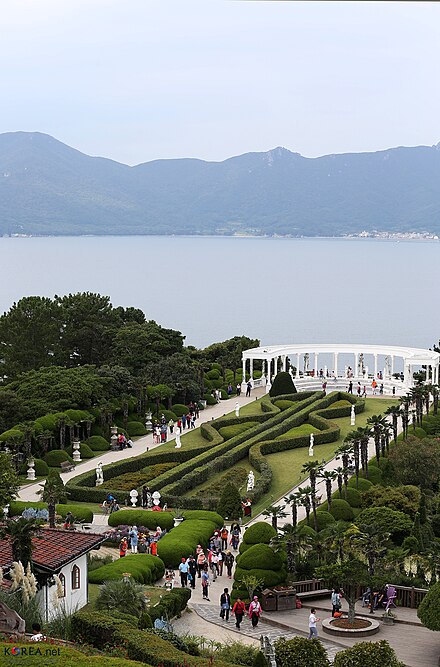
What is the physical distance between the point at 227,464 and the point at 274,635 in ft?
71.6

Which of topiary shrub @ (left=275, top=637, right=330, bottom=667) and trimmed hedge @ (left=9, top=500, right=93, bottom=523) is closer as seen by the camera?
topiary shrub @ (left=275, top=637, right=330, bottom=667)

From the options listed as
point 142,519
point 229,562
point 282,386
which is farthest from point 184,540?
point 282,386

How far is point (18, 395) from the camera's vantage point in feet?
175

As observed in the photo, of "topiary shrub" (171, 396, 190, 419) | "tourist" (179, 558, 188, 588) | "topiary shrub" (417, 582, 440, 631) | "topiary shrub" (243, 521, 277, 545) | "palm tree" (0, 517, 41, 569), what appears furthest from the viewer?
"topiary shrub" (171, 396, 190, 419)

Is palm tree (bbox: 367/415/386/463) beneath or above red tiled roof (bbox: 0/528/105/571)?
beneath

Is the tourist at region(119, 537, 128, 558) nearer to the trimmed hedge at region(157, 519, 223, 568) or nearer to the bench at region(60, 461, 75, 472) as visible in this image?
the trimmed hedge at region(157, 519, 223, 568)

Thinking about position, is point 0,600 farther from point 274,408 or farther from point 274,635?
point 274,408

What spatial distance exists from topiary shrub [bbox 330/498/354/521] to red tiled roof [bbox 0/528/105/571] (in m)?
13.4

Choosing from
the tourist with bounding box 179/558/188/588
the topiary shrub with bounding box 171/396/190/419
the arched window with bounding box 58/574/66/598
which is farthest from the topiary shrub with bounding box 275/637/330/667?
the topiary shrub with bounding box 171/396/190/419

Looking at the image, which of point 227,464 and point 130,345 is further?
point 130,345

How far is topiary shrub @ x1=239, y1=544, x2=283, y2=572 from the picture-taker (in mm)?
29906

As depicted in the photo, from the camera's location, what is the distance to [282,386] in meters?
68.0

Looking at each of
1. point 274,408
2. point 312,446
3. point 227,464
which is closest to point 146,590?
point 227,464

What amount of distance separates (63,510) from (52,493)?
376 cm
